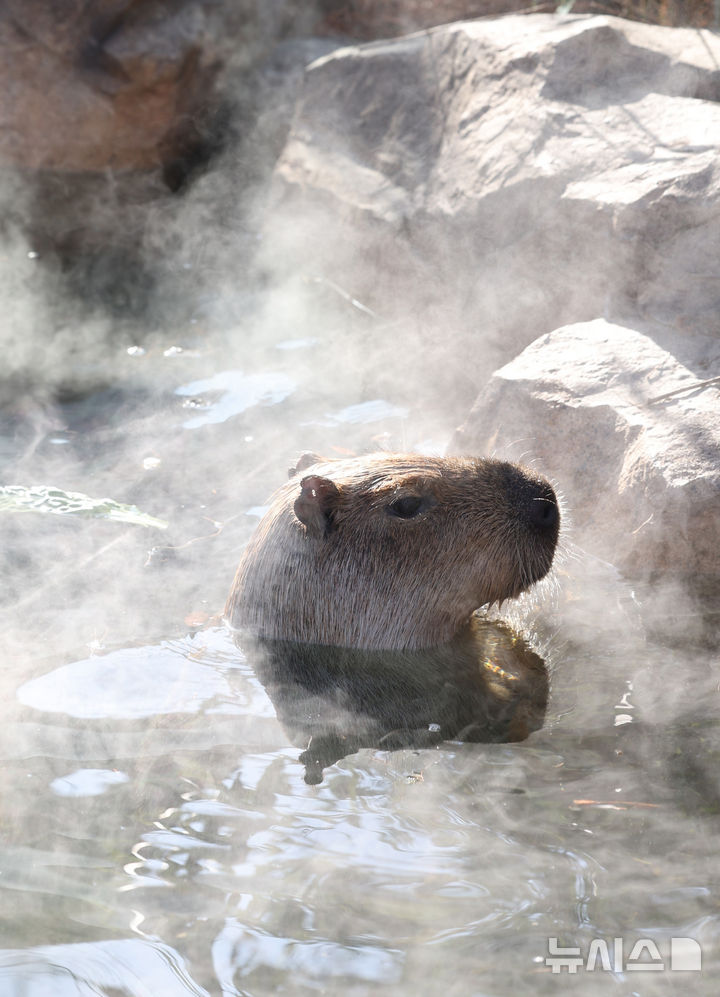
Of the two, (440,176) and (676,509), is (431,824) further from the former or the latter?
(440,176)

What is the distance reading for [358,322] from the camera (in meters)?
6.90

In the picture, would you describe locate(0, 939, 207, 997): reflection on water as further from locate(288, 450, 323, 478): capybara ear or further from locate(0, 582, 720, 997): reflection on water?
locate(288, 450, 323, 478): capybara ear

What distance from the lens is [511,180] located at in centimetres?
Answer: 577

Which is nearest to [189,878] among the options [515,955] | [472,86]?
[515,955]

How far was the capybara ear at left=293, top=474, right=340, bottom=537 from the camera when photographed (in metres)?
3.73

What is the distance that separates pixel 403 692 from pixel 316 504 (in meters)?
0.74

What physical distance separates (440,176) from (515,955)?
504cm

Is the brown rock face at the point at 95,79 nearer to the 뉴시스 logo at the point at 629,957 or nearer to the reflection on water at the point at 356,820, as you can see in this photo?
the reflection on water at the point at 356,820

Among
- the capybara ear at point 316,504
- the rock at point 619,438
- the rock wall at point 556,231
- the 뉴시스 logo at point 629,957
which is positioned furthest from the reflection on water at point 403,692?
the 뉴시스 logo at point 629,957

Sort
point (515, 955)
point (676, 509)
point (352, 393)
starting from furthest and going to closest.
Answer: point (352, 393) < point (676, 509) < point (515, 955)

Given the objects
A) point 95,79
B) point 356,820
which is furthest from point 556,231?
point 95,79

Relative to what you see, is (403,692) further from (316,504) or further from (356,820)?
(356,820)

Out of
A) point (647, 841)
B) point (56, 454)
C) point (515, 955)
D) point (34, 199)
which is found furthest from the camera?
point (34, 199)

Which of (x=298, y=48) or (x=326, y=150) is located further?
(x=298, y=48)
